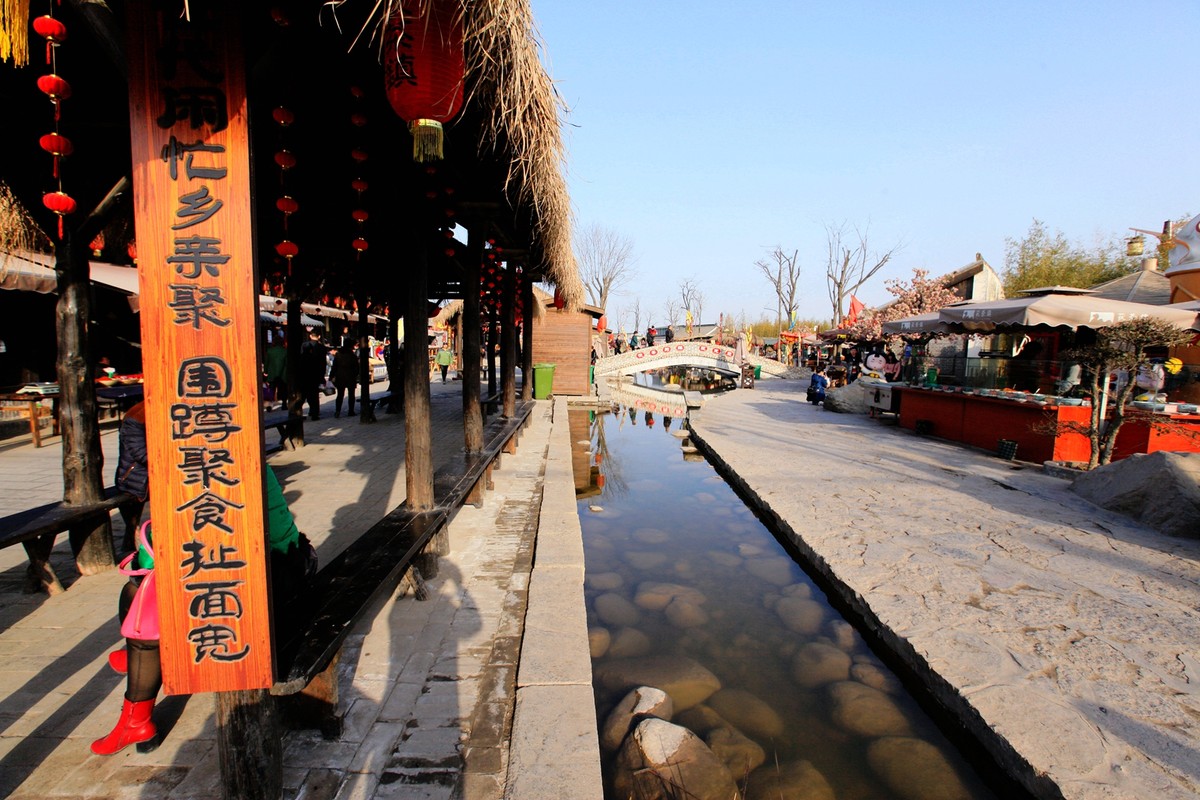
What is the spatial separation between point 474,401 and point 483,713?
381 centimetres

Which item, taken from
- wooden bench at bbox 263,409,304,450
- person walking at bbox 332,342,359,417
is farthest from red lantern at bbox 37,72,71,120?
person walking at bbox 332,342,359,417

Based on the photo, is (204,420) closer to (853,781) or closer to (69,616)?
(69,616)

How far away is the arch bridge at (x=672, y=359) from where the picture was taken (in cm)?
2477

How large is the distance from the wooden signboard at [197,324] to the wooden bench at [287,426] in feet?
18.4

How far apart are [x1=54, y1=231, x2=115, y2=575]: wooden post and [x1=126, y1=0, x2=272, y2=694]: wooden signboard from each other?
2876 mm

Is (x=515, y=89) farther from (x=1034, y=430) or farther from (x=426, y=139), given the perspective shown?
(x=1034, y=430)

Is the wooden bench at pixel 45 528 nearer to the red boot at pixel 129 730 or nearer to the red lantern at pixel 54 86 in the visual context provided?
the red boot at pixel 129 730

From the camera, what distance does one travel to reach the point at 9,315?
973 centimetres

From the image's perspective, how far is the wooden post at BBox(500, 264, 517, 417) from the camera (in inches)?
336

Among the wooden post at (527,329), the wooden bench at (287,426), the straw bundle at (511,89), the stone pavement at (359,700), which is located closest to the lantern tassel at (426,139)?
the straw bundle at (511,89)

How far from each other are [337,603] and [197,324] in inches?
51.1

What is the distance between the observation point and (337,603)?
2.48m

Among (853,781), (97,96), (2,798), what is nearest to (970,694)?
(853,781)

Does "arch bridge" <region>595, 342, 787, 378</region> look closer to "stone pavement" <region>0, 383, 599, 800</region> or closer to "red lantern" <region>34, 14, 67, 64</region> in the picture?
"stone pavement" <region>0, 383, 599, 800</region>
